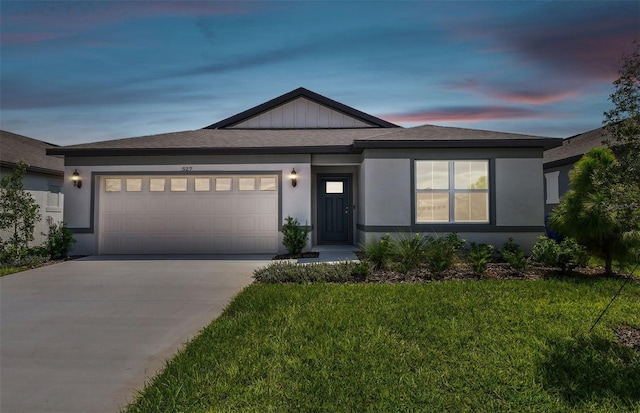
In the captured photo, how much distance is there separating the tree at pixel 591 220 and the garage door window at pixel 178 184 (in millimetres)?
10319

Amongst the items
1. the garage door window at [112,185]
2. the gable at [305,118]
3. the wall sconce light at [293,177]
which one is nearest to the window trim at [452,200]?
the wall sconce light at [293,177]

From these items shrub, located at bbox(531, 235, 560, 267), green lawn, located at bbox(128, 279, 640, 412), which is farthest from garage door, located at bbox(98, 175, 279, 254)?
shrub, located at bbox(531, 235, 560, 267)

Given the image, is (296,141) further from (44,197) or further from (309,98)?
(44,197)

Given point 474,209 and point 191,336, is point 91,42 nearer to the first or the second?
point 191,336

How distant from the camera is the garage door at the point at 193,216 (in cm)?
1145

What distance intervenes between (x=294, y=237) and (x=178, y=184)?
4234 mm

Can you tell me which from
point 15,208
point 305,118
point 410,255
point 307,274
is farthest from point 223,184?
point 410,255

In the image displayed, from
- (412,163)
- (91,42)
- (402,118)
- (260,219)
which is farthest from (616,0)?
(91,42)

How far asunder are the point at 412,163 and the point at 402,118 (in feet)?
21.3

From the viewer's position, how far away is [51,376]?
333 cm

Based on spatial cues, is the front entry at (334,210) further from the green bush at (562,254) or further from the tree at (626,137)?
the tree at (626,137)

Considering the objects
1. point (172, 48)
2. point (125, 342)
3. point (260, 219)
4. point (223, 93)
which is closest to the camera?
point (125, 342)

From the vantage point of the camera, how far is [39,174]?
551 inches

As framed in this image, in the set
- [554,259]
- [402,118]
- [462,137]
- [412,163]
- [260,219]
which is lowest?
[554,259]
